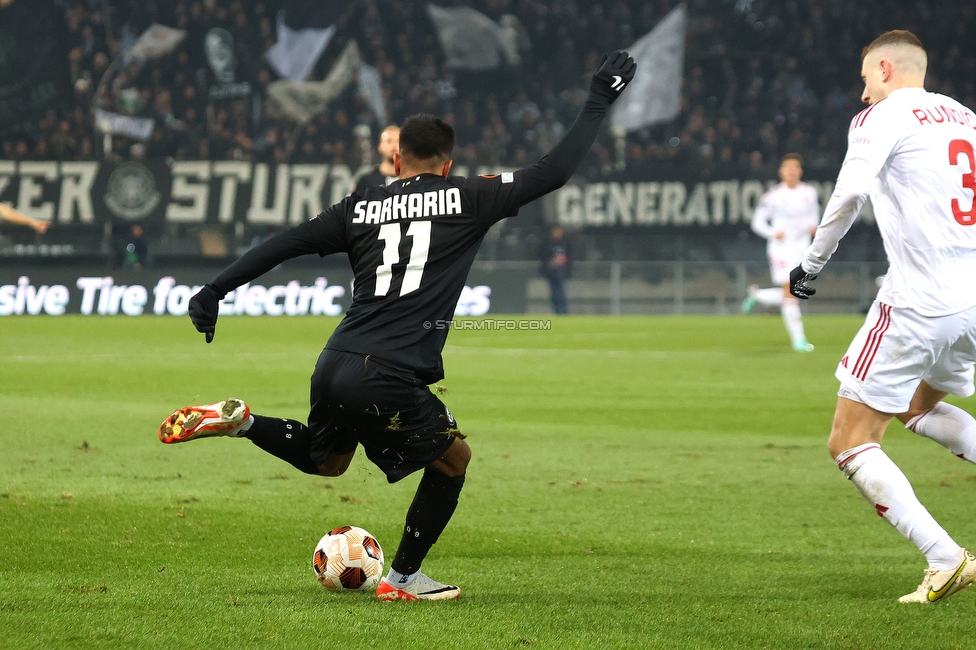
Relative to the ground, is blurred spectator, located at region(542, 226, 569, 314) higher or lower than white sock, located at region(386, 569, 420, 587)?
lower

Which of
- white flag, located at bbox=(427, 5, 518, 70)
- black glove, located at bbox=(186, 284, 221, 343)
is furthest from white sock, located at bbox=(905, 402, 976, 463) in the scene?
white flag, located at bbox=(427, 5, 518, 70)

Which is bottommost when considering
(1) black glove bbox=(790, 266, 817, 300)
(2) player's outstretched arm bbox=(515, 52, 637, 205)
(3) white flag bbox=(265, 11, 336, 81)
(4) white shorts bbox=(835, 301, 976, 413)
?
(4) white shorts bbox=(835, 301, 976, 413)

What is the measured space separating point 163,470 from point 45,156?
18724mm

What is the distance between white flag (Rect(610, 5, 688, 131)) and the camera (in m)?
29.1

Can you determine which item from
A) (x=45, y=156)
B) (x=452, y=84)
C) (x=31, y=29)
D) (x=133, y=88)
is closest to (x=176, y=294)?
(x=45, y=156)

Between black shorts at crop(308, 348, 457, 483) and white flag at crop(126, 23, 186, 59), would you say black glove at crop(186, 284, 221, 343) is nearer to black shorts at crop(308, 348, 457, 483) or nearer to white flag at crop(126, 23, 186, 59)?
black shorts at crop(308, 348, 457, 483)

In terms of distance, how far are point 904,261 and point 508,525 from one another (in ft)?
7.80

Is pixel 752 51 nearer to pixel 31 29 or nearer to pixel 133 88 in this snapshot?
pixel 133 88

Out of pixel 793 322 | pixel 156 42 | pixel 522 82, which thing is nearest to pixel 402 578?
pixel 793 322

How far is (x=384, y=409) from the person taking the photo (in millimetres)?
4184

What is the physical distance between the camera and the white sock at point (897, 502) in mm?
4363

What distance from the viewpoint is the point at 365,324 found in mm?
4277

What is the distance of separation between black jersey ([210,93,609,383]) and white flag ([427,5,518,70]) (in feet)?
87.0

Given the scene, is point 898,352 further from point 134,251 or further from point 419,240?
point 134,251
